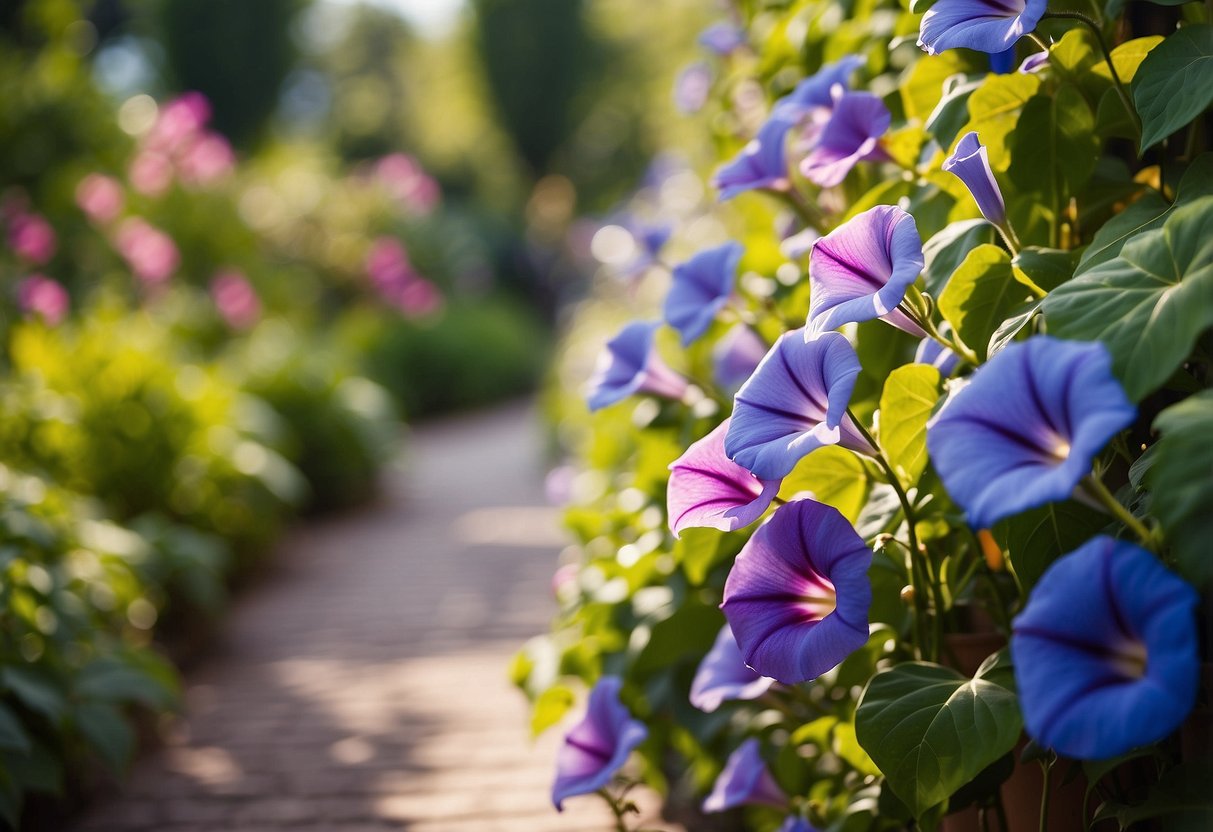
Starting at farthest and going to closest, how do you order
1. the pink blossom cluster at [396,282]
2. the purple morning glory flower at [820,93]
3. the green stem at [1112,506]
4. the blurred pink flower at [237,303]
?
the pink blossom cluster at [396,282]
the blurred pink flower at [237,303]
the purple morning glory flower at [820,93]
the green stem at [1112,506]

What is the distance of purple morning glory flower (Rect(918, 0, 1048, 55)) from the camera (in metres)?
0.97

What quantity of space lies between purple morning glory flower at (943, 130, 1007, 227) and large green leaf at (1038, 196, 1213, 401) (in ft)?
0.68

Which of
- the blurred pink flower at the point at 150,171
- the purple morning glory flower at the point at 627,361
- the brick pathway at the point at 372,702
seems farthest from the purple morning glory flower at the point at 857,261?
the blurred pink flower at the point at 150,171

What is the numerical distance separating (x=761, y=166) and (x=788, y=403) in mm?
567

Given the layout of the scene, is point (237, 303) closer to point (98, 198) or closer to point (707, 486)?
point (98, 198)

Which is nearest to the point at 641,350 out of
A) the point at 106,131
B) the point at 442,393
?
the point at 106,131

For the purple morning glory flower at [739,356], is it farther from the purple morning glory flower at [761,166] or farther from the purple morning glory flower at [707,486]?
the purple morning glory flower at [707,486]

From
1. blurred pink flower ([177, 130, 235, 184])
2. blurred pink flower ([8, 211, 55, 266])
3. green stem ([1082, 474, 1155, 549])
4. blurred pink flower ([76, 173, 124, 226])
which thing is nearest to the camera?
green stem ([1082, 474, 1155, 549])

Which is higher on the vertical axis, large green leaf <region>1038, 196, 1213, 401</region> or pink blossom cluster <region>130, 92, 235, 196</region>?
pink blossom cluster <region>130, 92, 235, 196</region>

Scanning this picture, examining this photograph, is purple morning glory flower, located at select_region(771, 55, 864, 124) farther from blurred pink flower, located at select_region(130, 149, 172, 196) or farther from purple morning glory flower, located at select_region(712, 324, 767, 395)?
blurred pink flower, located at select_region(130, 149, 172, 196)

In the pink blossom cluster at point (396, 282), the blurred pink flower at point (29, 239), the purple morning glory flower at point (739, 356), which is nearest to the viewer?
the purple morning glory flower at point (739, 356)

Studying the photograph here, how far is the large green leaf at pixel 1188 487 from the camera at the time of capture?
27.8 inches

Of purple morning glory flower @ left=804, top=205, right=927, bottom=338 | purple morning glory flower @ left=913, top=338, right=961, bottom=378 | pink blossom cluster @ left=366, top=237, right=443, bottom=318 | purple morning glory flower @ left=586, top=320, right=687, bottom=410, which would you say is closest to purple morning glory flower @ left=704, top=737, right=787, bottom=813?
purple morning glory flower @ left=586, top=320, right=687, bottom=410

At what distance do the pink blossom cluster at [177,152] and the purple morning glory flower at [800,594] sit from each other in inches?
314
